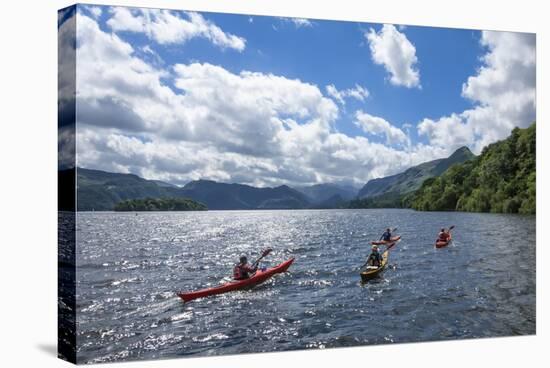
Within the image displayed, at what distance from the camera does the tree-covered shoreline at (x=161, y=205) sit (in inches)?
402

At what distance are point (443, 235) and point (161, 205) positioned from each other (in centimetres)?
663

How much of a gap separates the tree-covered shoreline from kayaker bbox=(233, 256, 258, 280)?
52.4 inches

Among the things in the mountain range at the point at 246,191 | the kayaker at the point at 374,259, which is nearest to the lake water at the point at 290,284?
the kayaker at the point at 374,259

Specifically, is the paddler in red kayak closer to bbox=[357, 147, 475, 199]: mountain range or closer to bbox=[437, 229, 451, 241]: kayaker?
bbox=[357, 147, 475, 199]: mountain range

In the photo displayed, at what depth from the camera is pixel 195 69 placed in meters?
10.4

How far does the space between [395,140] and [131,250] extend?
19.5ft

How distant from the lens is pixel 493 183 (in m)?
14.4

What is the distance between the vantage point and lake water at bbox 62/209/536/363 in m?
9.61

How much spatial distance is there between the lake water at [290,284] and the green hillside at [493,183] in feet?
2.63

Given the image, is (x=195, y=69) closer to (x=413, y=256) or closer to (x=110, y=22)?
(x=110, y=22)

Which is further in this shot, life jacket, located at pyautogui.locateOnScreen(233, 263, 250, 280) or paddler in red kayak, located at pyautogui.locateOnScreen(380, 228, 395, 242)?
paddler in red kayak, located at pyautogui.locateOnScreen(380, 228, 395, 242)

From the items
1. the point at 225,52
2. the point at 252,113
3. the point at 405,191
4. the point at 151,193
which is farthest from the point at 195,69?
the point at 405,191

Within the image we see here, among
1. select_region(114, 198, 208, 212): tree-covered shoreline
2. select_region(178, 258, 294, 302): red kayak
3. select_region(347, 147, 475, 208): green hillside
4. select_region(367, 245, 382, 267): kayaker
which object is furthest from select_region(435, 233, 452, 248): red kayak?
select_region(114, 198, 208, 212): tree-covered shoreline

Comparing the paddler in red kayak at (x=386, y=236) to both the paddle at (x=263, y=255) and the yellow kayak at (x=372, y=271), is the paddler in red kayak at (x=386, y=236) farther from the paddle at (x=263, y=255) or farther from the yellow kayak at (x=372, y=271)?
the paddle at (x=263, y=255)
